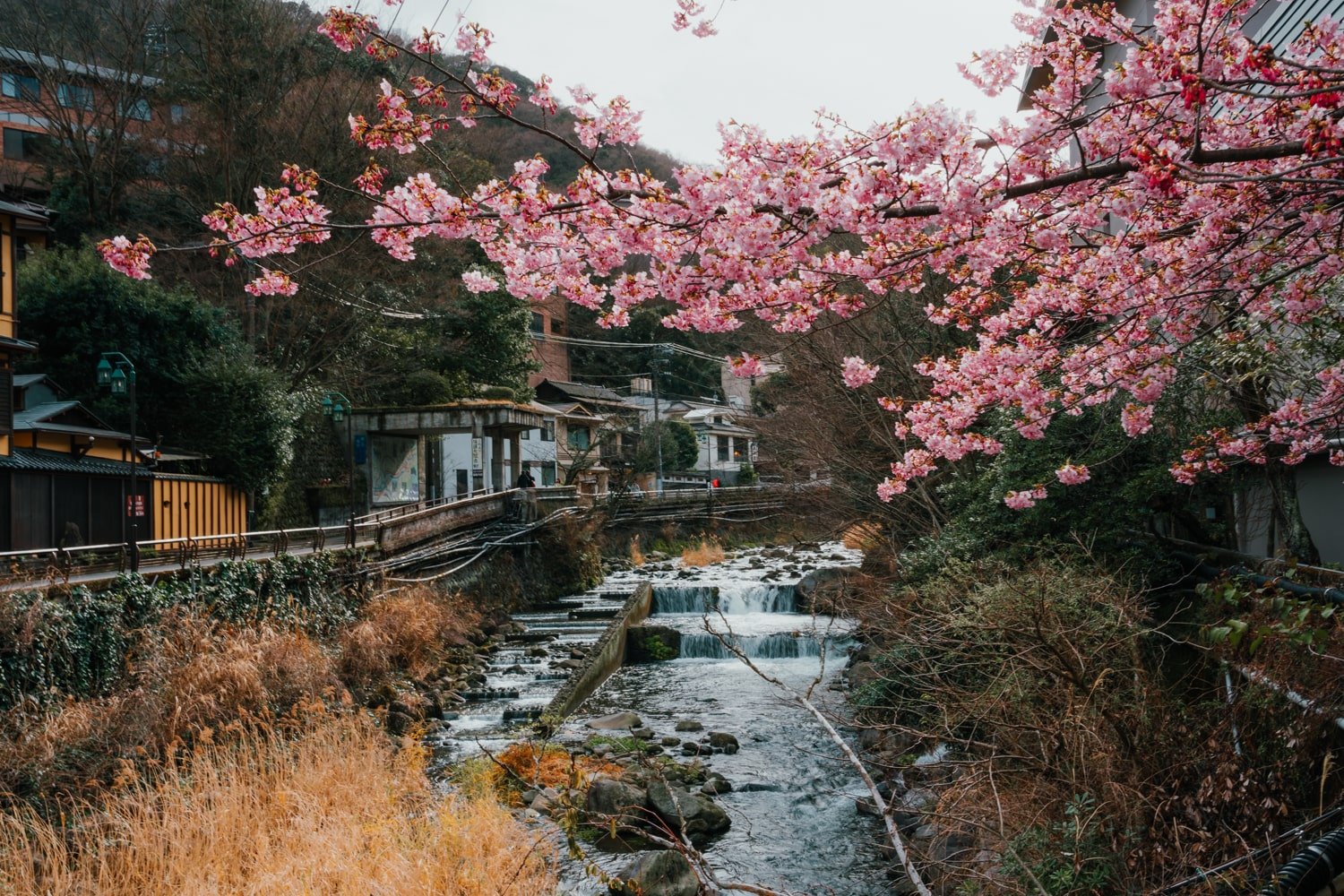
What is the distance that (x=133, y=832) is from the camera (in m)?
6.69

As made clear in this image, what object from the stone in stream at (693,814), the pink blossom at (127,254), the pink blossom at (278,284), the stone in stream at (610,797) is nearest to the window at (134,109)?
the pink blossom at (278,284)

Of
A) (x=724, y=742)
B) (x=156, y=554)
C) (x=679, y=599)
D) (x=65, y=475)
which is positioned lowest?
(x=724, y=742)

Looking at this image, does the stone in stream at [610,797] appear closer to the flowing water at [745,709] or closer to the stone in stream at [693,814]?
the stone in stream at [693,814]

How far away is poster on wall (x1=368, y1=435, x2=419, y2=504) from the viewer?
2798 cm

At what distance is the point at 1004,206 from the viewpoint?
220 inches

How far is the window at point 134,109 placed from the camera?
79.6 feet

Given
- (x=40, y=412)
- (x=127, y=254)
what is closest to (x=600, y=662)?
A: (x=40, y=412)

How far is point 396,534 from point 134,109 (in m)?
16.2

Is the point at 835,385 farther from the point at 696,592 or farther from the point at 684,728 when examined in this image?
the point at 696,592

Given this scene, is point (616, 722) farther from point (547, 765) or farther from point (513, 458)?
point (513, 458)

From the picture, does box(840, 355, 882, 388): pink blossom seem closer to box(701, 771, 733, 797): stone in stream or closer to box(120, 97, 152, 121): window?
box(701, 771, 733, 797): stone in stream

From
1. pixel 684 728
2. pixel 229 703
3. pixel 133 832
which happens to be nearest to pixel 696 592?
pixel 684 728

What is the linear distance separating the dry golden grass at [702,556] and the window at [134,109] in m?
20.1

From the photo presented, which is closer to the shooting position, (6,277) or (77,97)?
(6,277)
